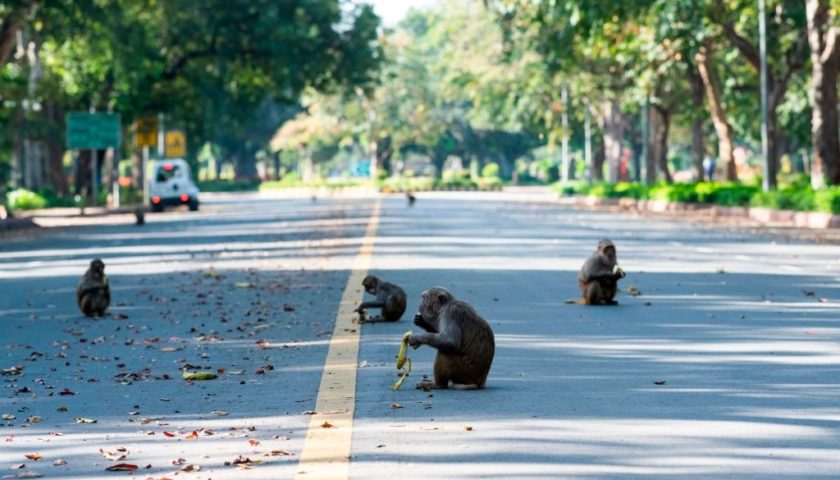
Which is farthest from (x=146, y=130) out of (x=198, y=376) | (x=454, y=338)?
(x=454, y=338)

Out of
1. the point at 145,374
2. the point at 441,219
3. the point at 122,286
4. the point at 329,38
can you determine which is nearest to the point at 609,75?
the point at 329,38

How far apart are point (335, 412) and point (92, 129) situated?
171ft

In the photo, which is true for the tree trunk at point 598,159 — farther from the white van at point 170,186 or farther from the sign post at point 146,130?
the white van at point 170,186

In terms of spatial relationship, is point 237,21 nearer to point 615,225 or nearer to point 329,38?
point 329,38

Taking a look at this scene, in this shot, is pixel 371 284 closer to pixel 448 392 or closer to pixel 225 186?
pixel 448 392

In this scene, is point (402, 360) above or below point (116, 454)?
above

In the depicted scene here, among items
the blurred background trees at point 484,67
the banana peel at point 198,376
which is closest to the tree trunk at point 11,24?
the blurred background trees at point 484,67

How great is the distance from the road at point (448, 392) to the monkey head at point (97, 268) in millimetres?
470

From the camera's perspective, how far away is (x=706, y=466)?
7676 mm

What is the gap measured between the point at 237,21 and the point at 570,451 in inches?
2134

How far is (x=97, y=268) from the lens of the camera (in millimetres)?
17531

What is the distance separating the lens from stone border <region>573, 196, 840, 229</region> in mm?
39188

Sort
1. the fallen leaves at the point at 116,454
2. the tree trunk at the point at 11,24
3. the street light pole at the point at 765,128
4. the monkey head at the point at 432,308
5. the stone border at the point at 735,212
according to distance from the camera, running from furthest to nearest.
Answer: the street light pole at the point at 765,128, the tree trunk at the point at 11,24, the stone border at the point at 735,212, the monkey head at the point at 432,308, the fallen leaves at the point at 116,454

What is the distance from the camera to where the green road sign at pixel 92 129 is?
197ft
